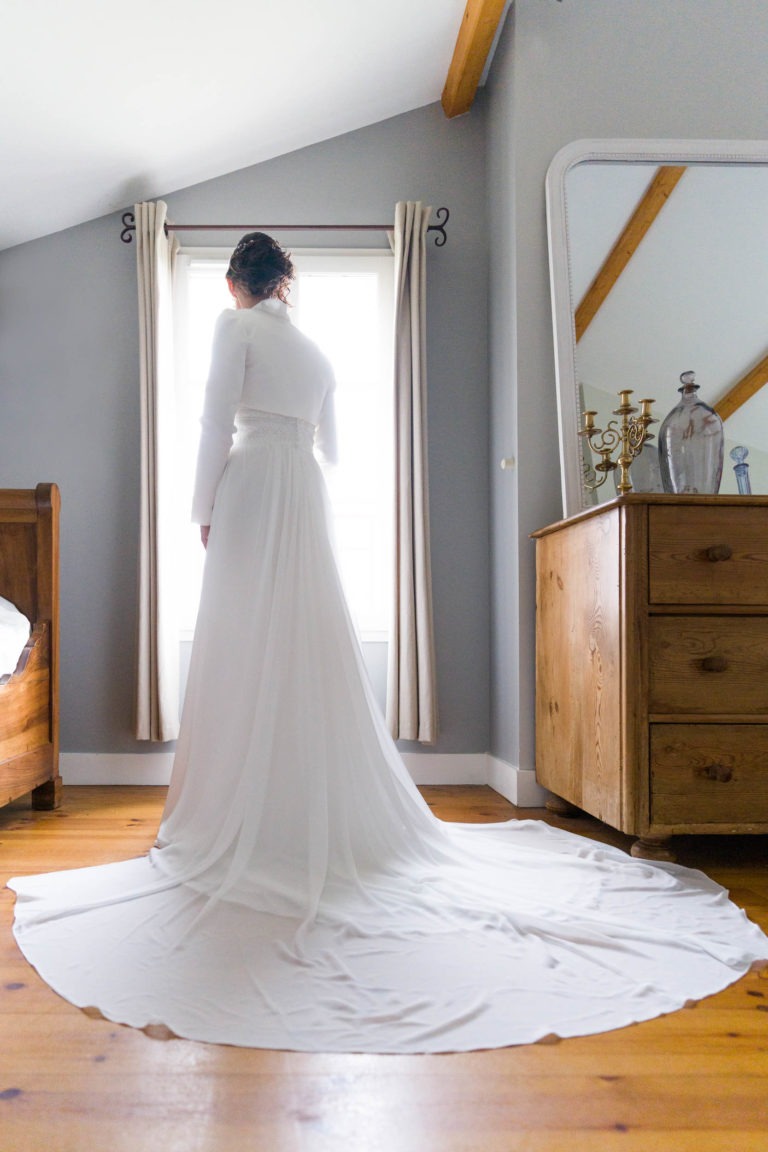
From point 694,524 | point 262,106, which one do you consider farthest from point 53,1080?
point 262,106

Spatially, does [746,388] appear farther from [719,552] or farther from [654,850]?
[654,850]

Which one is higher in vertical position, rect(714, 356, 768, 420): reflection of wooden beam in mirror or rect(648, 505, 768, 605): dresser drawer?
rect(714, 356, 768, 420): reflection of wooden beam in mirror

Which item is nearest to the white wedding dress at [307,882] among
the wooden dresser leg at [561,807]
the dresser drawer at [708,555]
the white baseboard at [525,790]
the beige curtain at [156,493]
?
the wooden dresser leg at [561,807]

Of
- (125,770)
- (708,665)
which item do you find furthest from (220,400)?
(125,770)

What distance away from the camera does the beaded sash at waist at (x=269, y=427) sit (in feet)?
7.44

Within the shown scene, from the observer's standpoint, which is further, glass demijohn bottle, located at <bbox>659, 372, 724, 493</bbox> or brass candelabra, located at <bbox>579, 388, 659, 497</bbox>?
brass candelabra, located at <bbox>579, 388, 659, 497</bbox>

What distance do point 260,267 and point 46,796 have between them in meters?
1.83

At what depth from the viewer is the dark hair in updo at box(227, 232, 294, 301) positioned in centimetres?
229

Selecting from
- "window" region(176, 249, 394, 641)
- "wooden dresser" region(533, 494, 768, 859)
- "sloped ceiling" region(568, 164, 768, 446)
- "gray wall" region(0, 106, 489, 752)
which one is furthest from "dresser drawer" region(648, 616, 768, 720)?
"window" region(176, 249, 394, 641)

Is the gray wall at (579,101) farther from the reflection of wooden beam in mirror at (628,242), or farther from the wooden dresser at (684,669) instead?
the wooden dresser at (684,669)

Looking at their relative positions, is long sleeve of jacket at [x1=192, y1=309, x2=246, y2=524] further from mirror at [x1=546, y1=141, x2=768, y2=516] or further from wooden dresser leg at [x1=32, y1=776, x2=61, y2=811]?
wooden dresser leg at [x1=32, y1=776, x2=61, y2=811]

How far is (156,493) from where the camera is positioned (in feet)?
10.8

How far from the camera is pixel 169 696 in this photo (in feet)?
10.6

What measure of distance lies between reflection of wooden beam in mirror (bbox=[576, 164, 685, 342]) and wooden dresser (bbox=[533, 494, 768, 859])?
0.98m
